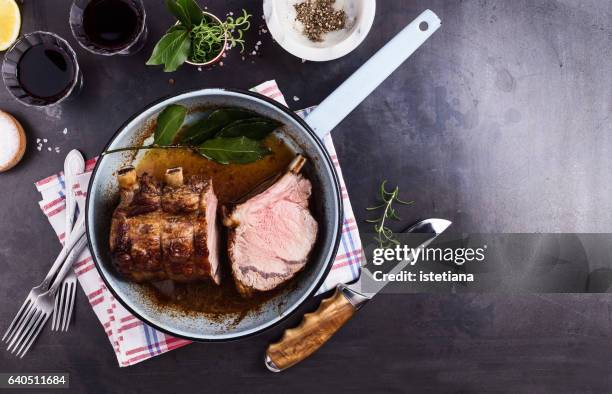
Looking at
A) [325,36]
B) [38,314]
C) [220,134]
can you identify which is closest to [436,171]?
[325,36]

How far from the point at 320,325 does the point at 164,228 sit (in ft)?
2.03

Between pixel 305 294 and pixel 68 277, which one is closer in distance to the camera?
pixel 305 294

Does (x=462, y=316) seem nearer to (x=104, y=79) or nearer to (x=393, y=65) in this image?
(x=393, y=65)

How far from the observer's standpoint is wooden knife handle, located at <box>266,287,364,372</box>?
5.79ft

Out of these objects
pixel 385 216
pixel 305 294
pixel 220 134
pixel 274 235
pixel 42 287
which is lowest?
pixel 42 287

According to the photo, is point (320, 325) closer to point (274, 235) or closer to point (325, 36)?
point (274, 235)

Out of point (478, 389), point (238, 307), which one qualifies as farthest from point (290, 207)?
point (478, 389)

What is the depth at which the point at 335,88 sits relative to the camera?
1.83m

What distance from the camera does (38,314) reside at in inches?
71.6

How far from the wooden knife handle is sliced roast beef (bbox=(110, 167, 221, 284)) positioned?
1.18 feet

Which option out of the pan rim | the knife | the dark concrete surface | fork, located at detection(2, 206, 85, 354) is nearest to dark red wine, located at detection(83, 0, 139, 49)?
the dark concrete surface

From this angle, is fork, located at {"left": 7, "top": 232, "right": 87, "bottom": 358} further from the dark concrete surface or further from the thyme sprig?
the thyme sprig

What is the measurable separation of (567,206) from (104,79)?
1.70 m

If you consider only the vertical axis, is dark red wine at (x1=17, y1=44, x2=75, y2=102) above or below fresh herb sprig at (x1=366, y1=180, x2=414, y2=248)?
above
